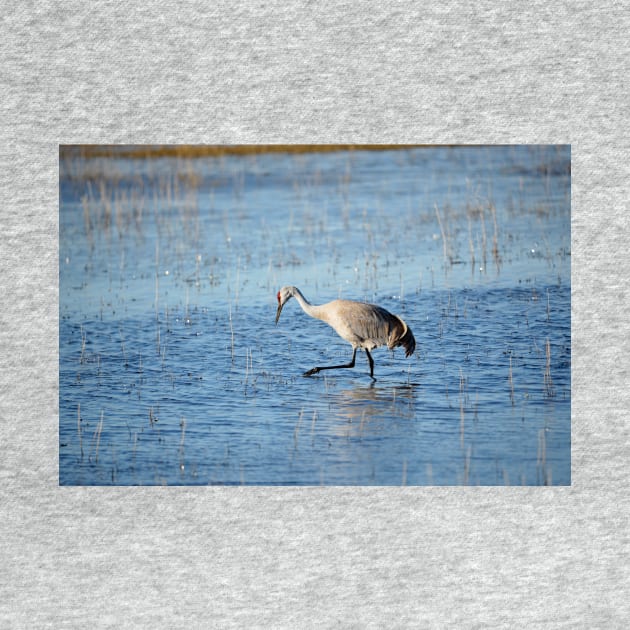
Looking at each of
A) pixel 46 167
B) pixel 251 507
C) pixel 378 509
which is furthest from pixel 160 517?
pixel 46 167

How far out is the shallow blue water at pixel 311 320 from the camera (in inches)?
217

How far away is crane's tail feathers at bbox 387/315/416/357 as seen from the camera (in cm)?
644

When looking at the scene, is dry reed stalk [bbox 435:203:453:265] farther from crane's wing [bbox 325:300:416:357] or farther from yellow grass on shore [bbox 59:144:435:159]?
crane's wing [bbox 325:300:416:357]

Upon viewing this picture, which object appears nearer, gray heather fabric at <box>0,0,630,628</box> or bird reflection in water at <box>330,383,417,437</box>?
gray heather fabric at <box>0,0,630,628</box>

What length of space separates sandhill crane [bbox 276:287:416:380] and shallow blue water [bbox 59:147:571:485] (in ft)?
0.38

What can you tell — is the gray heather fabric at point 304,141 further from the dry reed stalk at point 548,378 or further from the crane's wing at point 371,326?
the crane's wing at point 371,326

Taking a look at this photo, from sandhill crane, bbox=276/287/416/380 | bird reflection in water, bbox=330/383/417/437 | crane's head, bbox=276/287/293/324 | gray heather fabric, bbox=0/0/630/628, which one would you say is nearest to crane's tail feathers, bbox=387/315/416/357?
sandhill crane, bbox=276/287/416/380

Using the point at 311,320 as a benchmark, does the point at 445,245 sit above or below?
above

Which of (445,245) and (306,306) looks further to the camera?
(445,245)

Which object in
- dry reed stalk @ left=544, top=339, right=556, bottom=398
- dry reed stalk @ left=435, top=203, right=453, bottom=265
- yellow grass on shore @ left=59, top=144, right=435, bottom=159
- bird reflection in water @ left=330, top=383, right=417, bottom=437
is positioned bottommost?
bird reflection in water @ left=330, top=383, right=417, bottom=437

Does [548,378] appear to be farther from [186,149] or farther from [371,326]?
[186,149]

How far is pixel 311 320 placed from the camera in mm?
7020

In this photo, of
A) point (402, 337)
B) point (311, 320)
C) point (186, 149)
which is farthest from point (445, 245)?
point (186, 149)

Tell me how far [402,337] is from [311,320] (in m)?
0.75
